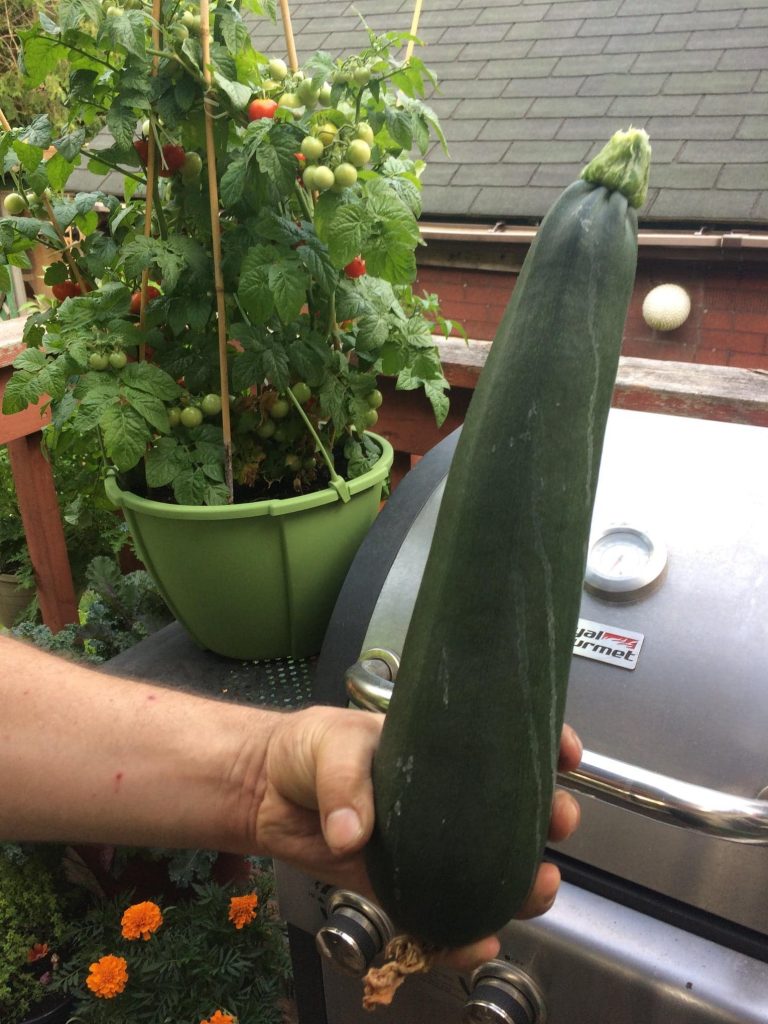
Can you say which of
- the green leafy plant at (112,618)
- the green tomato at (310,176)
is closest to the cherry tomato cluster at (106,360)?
the green tomato at (310,176)

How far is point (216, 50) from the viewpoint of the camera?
1.03 m

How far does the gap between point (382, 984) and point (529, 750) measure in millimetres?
237

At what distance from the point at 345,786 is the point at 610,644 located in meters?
0.35

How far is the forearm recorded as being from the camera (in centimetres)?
84

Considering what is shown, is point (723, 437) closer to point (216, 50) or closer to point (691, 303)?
point (216, 50)

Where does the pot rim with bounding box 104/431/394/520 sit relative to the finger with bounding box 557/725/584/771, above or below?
above

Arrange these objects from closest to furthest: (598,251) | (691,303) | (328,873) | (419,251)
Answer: (598,251), (328,873), (691,303), (419,251)

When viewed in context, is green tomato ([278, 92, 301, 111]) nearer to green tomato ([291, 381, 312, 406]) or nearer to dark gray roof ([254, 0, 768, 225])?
green tomato ([291, 381, 312, 406])

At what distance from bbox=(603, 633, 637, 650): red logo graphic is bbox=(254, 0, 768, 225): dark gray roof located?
12.0 feet

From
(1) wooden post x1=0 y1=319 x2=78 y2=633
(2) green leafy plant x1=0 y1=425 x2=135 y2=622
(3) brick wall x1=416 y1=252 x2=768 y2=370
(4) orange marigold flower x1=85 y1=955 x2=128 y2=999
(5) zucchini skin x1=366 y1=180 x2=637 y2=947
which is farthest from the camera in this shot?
(3) brick wall x1=416 y1=252 x2=768 y2=370

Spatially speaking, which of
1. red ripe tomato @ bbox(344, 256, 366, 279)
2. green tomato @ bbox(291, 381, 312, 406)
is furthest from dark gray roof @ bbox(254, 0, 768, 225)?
green tomato @ bbox(291, 381, 312, 406)

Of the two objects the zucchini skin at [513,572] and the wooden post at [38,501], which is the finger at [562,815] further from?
the wooden post at [38,501]

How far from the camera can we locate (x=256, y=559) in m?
1.13

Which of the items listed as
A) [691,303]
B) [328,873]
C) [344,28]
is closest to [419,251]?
[691,303]
